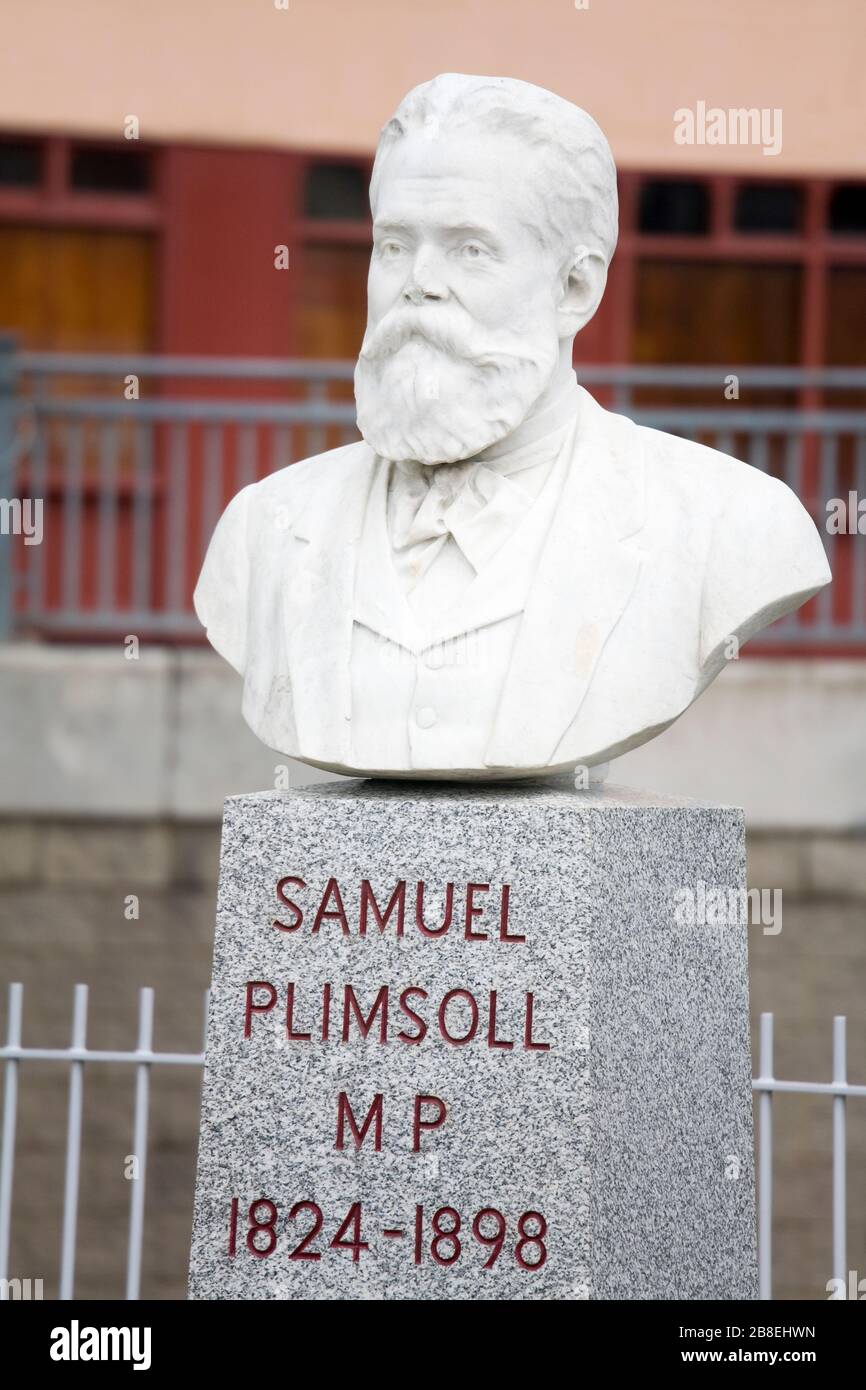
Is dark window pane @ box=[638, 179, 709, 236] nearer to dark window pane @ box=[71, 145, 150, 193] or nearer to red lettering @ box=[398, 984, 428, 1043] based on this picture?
dark window pane @ box=[71, 145, 150, 193]

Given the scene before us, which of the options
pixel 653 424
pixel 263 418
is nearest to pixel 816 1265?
pixel 653 424

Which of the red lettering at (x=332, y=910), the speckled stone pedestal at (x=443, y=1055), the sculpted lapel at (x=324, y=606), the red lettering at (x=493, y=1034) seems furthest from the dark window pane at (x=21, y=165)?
the red lettering at (x=493, y=1034)

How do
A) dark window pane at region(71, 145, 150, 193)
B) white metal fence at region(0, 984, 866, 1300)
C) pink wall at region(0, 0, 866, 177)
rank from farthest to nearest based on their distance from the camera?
1. dark window pane at region(71, 145, 150, 193)
2. pink wall at region(0, 0, 866, 177)
3. white metal fence at region(0, 984, 866, 1300)

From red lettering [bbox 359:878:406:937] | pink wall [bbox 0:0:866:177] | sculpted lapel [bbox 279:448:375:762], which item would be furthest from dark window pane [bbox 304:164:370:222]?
red lettering [bbox 359:878:406:937]

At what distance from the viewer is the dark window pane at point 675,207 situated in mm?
9648

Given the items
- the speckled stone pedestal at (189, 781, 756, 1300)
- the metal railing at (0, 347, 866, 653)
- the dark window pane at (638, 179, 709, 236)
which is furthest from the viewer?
the dark window pane at (638, 179, 709, 236)

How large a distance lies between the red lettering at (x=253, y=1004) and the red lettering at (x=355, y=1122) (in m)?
0.20

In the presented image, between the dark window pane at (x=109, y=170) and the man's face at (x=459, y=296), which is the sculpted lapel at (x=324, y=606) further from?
the dark window pane at (x=109, y=170)

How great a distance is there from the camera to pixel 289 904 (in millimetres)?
4039

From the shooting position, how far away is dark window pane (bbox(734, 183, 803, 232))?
9.70m

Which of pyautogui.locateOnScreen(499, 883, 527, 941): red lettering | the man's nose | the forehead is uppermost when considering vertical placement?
the forehead

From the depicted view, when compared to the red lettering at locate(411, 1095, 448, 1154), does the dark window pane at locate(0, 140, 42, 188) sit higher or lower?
higher

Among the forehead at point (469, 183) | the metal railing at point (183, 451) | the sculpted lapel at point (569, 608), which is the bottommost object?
the sculpted lapel at point (569, 608)

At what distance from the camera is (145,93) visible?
569 cm
